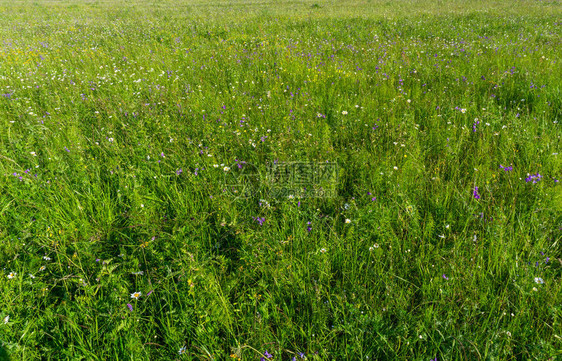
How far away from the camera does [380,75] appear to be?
5086 millimetres

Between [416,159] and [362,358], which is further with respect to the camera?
[416,159]

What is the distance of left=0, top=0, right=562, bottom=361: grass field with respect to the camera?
5.06 ft

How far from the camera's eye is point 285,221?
87.0 inches

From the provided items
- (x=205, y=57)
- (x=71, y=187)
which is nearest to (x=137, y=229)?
(x=71, y=187)

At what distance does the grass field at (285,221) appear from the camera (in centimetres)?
154

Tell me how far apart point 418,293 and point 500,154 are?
2.02 metres

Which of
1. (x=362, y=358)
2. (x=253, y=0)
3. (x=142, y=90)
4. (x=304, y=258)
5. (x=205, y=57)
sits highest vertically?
(x=253, y=0)

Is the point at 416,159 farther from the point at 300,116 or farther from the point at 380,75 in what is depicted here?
the point at 380,75
